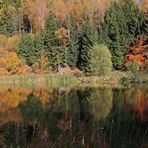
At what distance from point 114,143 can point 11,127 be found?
27.2 feet

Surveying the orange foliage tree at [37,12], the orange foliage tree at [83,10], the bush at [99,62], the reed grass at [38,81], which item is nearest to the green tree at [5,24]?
the orange foliage tree at [37,12]

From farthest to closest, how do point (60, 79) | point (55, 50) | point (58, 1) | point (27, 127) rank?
point (58, 1) → point (55, 50) → point (60, 79) → point (27, 127)

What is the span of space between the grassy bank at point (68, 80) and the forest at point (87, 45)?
241cm

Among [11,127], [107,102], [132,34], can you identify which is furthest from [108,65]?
[11,127]

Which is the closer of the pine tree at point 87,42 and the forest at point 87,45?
the forest at point 87,45

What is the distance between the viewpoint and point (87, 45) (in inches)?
2940

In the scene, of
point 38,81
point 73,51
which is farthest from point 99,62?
point 73,51

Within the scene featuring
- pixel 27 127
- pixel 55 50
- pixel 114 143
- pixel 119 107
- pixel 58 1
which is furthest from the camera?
pixel 58 1

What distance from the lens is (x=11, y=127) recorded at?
20172 mm

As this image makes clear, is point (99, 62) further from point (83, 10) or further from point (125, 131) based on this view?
point (125, 131)

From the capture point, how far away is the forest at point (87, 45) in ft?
231

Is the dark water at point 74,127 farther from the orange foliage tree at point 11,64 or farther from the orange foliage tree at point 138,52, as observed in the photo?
the orange foliage tree at point 11,64

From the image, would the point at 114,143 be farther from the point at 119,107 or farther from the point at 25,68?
the point at 25,68

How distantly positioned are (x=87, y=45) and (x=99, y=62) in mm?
10195
